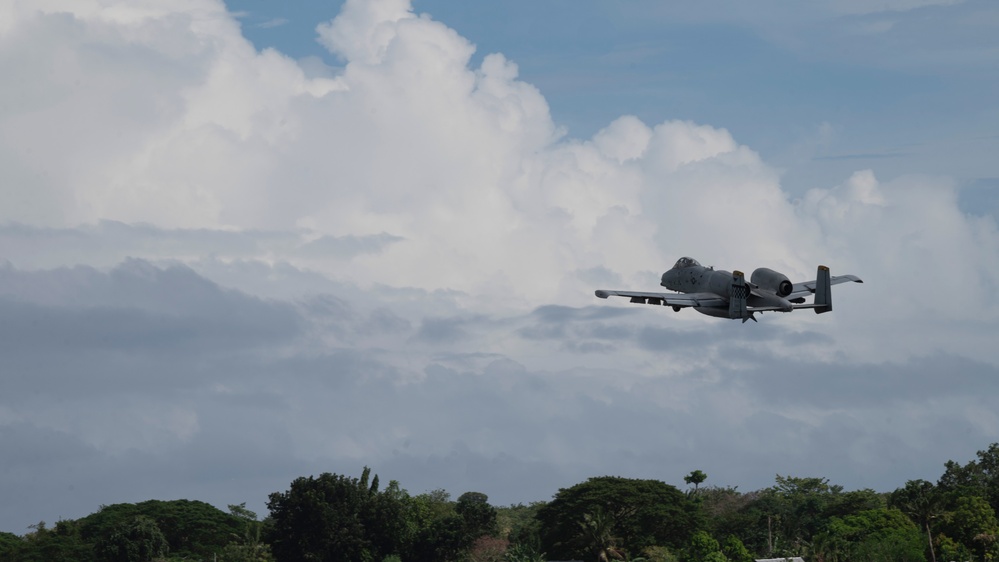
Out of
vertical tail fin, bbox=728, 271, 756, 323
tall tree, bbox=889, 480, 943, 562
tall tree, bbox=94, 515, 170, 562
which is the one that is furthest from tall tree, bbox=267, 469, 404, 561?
vertical tail fin, bbox=728, 271, 756, 323

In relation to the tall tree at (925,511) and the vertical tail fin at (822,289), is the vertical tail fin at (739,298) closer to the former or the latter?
the vertical tail fin at (822,289)

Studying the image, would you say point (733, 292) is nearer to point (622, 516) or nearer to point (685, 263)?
point (685, 263)

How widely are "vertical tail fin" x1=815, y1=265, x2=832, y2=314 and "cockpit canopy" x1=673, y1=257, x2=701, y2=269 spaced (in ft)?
27.1

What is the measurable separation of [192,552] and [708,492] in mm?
79529

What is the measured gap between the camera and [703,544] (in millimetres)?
103438

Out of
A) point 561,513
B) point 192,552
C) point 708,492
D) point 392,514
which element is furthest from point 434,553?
point 708,492

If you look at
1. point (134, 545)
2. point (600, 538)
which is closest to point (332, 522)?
point (134, 545)

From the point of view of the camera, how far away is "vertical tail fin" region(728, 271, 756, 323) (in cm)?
6169

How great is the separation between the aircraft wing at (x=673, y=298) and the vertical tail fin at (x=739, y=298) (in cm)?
157

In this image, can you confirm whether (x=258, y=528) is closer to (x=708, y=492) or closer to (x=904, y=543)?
(x=904, y=543)

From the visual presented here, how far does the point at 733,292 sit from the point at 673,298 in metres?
3.39

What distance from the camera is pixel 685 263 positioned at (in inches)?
2680

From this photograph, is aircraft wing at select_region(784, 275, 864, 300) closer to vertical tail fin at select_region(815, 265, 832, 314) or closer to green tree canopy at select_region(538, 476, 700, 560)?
vertical tail fin at select_region(815, 265, 832, 314)

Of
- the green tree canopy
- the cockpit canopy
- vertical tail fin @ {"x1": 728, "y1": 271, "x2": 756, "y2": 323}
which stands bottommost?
the green tree canopy
